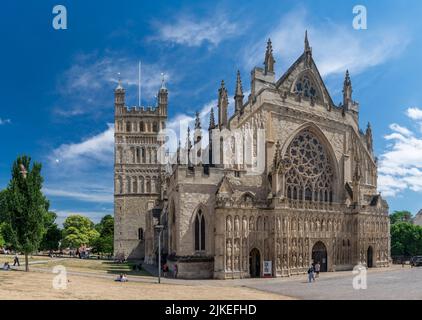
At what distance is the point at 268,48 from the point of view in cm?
4347

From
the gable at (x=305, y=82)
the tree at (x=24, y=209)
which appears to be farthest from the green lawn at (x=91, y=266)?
the gable at (x=305, y=82)

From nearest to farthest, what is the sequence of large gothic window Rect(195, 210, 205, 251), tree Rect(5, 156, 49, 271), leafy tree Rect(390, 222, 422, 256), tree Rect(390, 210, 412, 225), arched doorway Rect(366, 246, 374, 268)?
tree Rect(5, 156, 49, 271)
large gothic window Rect(195, 210, 205, 251)
arched doorway Rect(366, 246, 374, 268)
leafy tree Rect(390, 222, 422, 256)
tree Rect(390, 210, 412, 225)

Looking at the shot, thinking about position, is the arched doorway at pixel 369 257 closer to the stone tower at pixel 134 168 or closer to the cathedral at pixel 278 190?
the cathedral at pixel 278 190

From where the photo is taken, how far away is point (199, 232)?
36125 mm

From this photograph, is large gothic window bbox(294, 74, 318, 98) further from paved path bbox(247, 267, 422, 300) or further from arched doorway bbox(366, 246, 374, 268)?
paved path bbox(247, 267, 422, 300)

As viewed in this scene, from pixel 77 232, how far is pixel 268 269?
6355 cm

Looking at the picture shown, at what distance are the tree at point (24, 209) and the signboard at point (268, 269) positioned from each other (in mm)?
19032

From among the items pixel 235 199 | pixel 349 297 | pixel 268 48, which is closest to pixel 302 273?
pixel 235 199

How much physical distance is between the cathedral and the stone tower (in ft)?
46.6

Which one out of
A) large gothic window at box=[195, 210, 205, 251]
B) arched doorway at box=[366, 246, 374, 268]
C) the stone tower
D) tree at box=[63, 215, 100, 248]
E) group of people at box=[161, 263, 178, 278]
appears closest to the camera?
group of people at box=[161, 263, 178, 278]

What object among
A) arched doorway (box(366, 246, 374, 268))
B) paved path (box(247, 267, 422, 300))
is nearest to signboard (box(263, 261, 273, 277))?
paved path (box(247, 267, 422, 300))

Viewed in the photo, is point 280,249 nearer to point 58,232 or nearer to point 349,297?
point 349,297

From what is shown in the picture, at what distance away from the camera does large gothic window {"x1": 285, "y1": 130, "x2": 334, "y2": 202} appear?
142 ft

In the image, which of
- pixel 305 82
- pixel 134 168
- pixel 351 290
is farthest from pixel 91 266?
pixel 305 82
